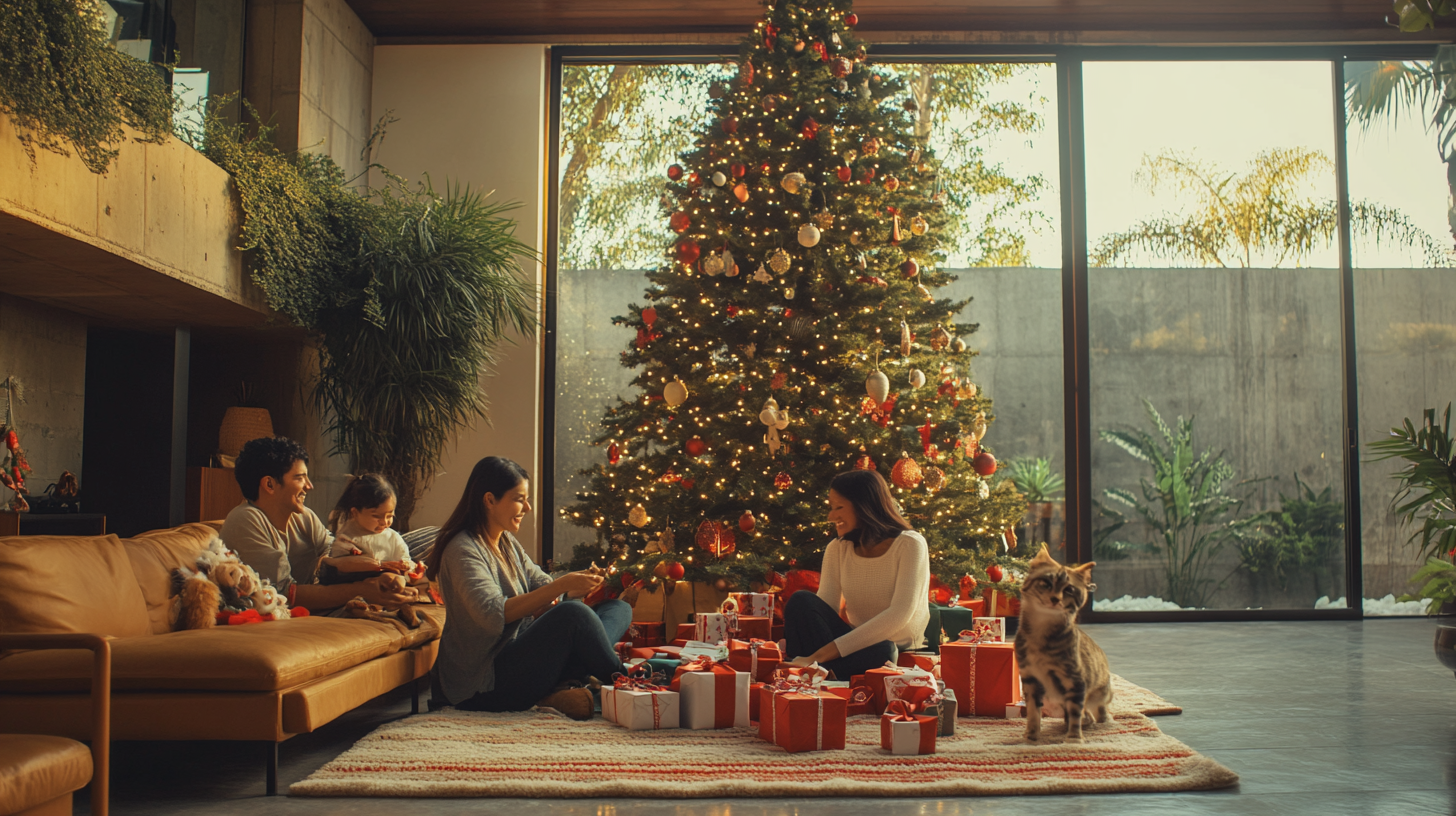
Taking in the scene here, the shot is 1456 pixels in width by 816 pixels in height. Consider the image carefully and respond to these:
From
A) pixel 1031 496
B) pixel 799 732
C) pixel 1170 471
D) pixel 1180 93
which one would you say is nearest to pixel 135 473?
pixel 799 732

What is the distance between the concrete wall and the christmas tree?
1.53 metres

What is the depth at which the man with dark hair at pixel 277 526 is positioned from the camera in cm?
338

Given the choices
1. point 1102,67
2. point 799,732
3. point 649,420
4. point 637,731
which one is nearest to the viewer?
point 799,732

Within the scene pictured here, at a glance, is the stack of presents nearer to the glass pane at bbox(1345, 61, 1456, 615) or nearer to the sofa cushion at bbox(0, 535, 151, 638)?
the sofa cushion at bbox(0, 535, 151, 638)

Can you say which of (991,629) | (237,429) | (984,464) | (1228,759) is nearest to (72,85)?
(237,429)

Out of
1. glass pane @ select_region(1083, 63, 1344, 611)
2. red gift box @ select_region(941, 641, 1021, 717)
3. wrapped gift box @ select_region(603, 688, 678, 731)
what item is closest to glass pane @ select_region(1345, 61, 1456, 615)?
glass pane @ select_region(1083, 63, 1344, 611)

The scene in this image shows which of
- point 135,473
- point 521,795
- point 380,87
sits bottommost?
point 521,795

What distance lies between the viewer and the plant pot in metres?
3.31

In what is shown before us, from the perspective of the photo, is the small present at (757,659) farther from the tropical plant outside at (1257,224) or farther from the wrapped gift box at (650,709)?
the tropical plant outside at (1257,224)

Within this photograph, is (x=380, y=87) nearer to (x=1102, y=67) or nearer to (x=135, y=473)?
(x=135, y=473)

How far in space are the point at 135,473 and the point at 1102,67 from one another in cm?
659

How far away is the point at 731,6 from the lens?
6516 millimetres

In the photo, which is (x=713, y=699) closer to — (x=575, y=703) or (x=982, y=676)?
(x=575, y=703)

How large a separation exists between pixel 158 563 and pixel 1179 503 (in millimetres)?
5964
